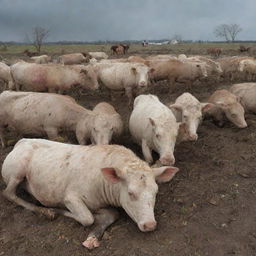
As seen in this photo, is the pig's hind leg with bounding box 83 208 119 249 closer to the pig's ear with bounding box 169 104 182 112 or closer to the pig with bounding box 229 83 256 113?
the pig's ear with bounding box 169 104 182 112

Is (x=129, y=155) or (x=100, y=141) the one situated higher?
(x=129, y=155)

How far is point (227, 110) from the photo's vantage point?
33.7ft

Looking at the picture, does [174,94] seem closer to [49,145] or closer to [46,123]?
[46,123]

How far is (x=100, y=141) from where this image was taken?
338 inches

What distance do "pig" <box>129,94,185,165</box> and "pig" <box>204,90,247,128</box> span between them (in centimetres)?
187

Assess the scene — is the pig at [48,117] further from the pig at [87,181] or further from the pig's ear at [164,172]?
the pig's ear at [164,172]

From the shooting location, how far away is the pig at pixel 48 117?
8.95 metres

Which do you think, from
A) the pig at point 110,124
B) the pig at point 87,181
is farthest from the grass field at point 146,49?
the pig at point 87,181

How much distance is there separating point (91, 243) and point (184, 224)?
Answer: 50.2 inches

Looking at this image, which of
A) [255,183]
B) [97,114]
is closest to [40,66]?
[97,114]

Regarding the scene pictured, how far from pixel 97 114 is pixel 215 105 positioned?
3104 millimetres

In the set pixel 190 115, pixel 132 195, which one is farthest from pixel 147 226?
pixel 190 115

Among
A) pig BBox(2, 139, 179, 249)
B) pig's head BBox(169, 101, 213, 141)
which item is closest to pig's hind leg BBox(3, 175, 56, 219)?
pig BBox(2, 139, 179, 249)

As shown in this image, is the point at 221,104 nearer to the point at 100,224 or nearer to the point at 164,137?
the point at 164,137
